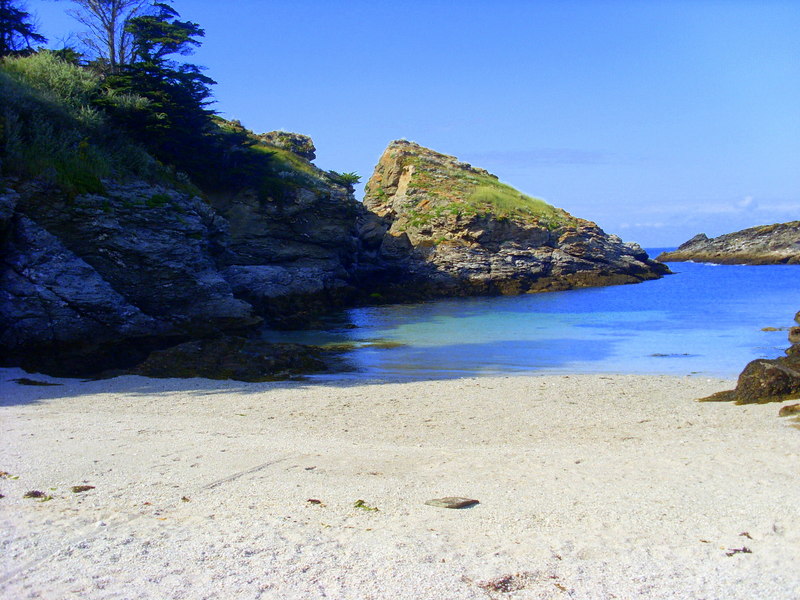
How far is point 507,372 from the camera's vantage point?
15.8 meters

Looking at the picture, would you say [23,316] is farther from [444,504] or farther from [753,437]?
[753,437]

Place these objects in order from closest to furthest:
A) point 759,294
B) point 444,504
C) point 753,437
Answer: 1. point 444,504
2. point 753,437
3. point 759,294

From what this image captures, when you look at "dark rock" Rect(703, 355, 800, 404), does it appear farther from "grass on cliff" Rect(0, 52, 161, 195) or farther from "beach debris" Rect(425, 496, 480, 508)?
"grass on cliff" Rect(0, 52, 161, 195)

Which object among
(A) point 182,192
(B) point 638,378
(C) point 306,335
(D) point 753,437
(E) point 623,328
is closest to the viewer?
(D) point 753,437

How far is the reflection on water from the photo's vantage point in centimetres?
1677

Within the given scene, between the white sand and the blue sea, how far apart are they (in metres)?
5.74

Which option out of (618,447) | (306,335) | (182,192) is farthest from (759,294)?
(618,447)

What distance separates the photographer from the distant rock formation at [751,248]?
76.1m

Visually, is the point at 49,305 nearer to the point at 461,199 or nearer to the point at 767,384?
the point at 767,384

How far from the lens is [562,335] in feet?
75.9

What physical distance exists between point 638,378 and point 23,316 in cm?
1345

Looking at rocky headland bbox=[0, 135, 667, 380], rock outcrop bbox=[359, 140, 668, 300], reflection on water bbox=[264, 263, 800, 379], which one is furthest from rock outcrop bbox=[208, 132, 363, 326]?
rock outcrop bbox=[359, 140, 668, 300]

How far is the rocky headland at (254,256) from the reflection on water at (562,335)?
8.39ft

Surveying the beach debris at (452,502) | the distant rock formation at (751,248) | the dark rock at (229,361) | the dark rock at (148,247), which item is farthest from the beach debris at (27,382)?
the distant rock formation at (751,248)
